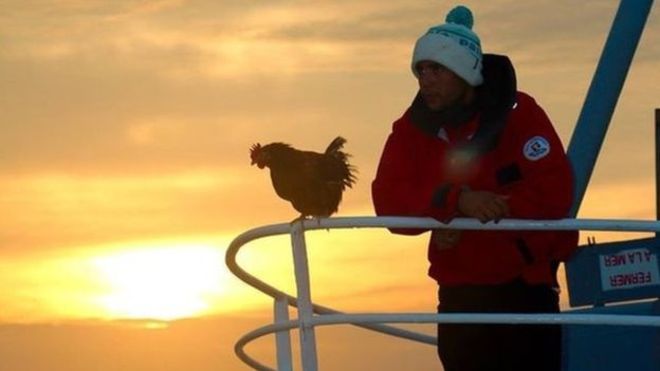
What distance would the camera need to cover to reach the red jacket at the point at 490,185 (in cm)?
644

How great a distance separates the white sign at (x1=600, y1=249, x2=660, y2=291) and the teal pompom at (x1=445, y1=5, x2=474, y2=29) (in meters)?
3.83

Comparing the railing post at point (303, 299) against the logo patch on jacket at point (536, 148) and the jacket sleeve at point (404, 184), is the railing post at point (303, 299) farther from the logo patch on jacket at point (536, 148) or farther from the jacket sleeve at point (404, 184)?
the logo patch on jacket at point (536, 148)

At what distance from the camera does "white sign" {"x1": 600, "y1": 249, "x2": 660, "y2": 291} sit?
1045 cm

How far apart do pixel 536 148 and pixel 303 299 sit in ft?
3.81

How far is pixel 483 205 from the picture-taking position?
20.6 ft

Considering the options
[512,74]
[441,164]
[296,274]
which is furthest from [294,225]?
[512,74]

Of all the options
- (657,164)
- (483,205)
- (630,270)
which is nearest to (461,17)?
(483,205)

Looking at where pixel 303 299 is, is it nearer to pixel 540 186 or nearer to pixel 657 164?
pixel 540 186

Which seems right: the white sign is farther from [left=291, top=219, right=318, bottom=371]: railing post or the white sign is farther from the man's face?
[left=291, top=219, right=318, bottom=371]: railing post

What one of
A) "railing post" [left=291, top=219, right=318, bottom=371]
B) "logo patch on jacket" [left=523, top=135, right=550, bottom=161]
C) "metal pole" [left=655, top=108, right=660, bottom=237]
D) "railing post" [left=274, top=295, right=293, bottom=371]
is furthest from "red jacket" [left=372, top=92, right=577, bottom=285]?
"metal pole" [left=655, top=108, right=660, bottom=237]

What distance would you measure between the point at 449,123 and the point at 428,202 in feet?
1.46

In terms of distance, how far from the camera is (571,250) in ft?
21.8

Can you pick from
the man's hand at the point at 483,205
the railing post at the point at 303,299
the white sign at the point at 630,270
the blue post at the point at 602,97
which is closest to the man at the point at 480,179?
the man's hand at the point at 483,205

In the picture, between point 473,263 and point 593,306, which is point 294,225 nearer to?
point 473,263
